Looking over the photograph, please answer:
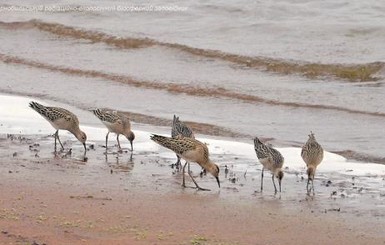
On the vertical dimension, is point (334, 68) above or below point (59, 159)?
above

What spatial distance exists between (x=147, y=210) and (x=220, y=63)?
36.0 feet

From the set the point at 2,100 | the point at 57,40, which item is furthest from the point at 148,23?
the point at 2,100

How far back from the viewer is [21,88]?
16734 mm

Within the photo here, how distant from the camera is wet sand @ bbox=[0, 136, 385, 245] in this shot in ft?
24.8

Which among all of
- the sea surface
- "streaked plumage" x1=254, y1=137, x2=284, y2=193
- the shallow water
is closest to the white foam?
the shallow water

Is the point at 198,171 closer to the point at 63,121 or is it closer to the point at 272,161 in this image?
the point at 272,161

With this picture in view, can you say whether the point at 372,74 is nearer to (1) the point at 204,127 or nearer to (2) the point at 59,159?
(1) the point at 204,127

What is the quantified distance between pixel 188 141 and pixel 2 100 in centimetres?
495

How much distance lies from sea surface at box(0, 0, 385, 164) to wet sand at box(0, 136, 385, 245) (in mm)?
2581

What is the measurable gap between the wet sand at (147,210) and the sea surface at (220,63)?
258 centimetres

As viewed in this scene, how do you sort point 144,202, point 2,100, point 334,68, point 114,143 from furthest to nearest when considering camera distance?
point 334,68 < point 2,100 < point 114,143 < point 144,202

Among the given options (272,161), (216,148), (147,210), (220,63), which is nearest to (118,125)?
(216,148)

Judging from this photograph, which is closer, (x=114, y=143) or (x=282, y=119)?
(x=114, y=143)

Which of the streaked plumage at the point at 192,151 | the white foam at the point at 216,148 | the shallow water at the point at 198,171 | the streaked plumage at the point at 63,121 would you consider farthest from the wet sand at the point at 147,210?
the streaked plumage at the point at 63,121
